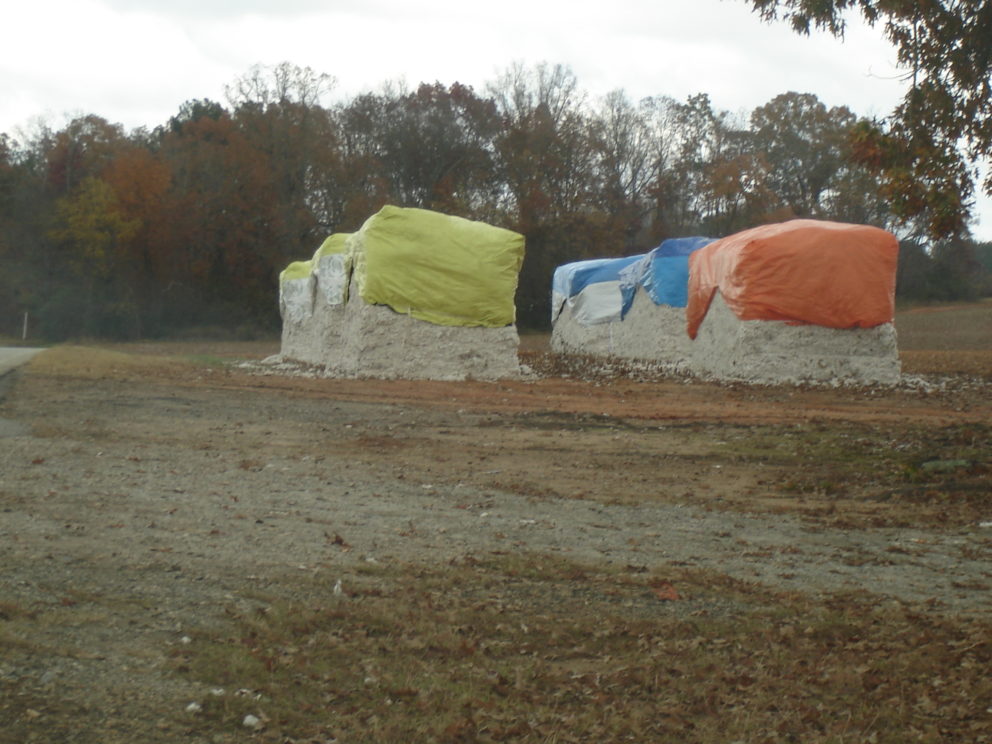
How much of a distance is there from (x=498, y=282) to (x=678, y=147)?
35.3 metres

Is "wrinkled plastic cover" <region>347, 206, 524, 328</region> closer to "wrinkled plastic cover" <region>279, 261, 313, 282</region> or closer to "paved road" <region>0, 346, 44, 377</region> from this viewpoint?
"paved road" <region>0, 346, 44, 377</region>

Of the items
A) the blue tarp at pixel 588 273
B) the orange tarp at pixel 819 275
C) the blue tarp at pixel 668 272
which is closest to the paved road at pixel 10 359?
the orange tarp at pixel 819 275

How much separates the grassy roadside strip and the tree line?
40.9 m

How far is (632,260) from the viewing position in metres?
30.4

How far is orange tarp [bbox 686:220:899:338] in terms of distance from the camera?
2058cm

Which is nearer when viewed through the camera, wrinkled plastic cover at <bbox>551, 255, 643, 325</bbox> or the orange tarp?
the orange tarp

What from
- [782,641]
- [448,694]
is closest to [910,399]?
[782,641]

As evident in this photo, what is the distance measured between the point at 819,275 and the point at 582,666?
16.7 m

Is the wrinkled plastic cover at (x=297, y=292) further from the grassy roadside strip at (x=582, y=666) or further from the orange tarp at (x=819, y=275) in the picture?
the grassy roadside strip at (x=582, y=666)

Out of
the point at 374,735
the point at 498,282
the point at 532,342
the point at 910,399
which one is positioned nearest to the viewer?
the point at 374,735

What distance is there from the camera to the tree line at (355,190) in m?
47.1

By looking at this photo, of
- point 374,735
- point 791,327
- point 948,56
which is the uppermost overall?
point 948,56

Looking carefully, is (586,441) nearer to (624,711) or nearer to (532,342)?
(624,711)

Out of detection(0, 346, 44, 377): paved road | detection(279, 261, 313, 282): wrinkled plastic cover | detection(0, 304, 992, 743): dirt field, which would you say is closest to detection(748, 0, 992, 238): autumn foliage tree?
detection(0, 304, 992, 743): dirt field
